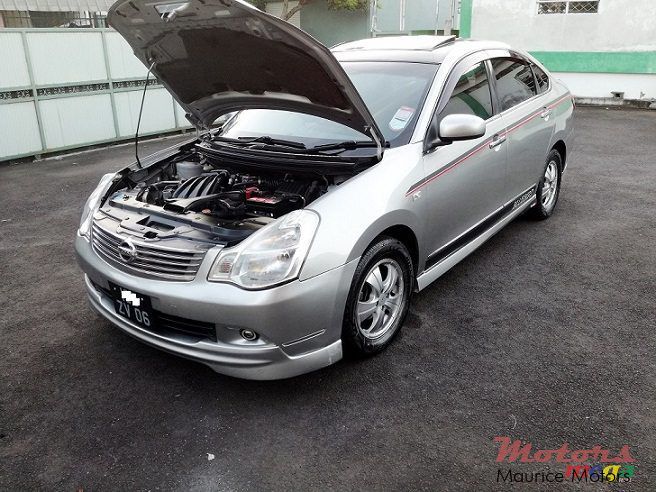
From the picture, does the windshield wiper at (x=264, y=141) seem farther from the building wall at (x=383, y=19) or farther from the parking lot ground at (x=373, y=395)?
the building wall at (x=383, y=19)

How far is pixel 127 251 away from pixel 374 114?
1682 millimetres

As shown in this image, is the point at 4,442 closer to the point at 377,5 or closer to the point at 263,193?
the point at 263,193

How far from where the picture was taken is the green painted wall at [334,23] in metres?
20.0

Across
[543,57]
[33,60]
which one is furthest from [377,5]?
[33,60]

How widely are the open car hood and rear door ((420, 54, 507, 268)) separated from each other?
1.63 ft

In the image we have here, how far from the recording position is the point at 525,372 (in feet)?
9.75

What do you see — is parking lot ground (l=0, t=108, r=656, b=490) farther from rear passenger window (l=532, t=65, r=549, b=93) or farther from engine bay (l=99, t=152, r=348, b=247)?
rear passenger window (l=532, t=65, r=549, b=93)

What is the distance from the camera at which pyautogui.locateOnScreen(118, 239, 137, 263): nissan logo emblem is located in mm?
2785

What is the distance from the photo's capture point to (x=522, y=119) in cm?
429

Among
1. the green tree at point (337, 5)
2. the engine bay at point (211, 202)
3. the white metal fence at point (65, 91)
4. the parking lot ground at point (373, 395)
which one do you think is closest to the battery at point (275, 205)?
the engine bay at point (211, 202)

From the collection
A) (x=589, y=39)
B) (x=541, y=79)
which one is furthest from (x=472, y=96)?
(x=589, y=39)

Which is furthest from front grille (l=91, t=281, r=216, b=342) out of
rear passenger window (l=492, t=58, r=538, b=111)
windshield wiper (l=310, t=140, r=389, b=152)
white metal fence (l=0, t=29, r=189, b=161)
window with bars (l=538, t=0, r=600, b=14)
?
window with bars (l=538, t=0, r=600, b=14)

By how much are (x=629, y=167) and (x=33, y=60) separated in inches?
348

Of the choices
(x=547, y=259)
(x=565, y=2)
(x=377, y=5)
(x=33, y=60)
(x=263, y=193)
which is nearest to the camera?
(x=263, y=193)
